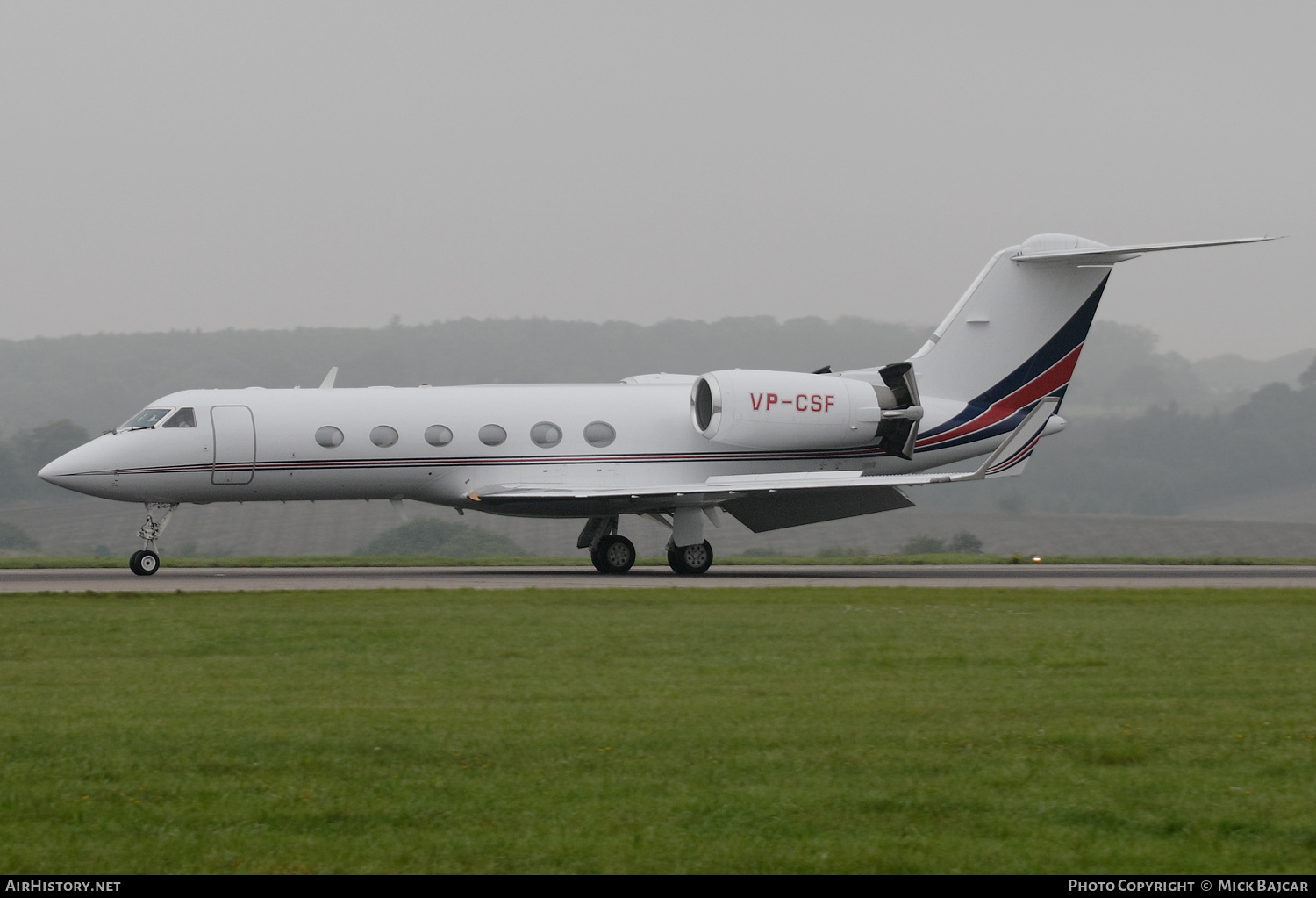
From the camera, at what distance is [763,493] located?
87.7 feet

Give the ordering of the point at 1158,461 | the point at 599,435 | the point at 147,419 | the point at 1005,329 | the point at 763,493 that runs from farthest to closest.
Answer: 1. the point at 1158,461
2. the point at 1005,329
3. the point at 599,435
4. the point at 763,493
5. the point at 147,419

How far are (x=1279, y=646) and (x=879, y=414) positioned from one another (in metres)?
14.3

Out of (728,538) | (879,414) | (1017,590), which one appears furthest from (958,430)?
(728,538)

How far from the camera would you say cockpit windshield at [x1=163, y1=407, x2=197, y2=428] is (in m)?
25.6

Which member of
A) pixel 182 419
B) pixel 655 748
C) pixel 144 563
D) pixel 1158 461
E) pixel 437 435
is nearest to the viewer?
pixel 655 748

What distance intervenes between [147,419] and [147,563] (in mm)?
2586

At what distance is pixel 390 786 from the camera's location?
802cm

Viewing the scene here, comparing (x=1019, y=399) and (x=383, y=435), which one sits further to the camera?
(x=1019, y=399)

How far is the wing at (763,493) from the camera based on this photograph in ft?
83.4

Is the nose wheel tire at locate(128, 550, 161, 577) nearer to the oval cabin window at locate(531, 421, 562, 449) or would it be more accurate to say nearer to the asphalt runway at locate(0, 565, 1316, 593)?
the asphalt runway at locate(0, 565, 1316, 593)

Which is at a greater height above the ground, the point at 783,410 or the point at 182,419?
the point at 182,419

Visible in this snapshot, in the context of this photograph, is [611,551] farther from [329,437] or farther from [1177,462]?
[1177,462]

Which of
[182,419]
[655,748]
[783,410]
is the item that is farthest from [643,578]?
[655,748]

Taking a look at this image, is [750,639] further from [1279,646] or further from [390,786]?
[390,786]
